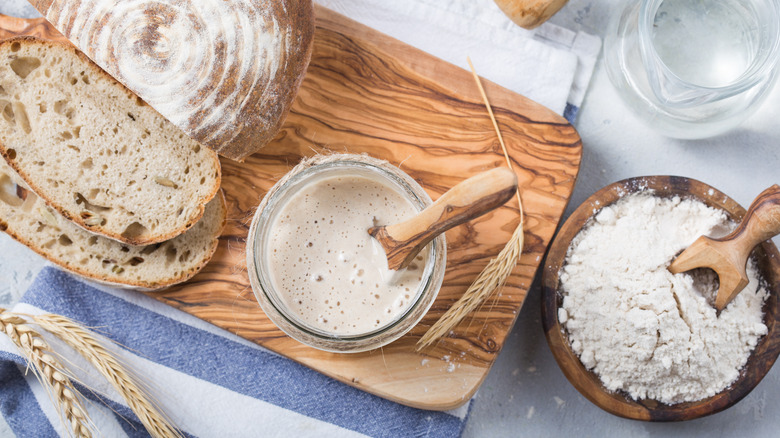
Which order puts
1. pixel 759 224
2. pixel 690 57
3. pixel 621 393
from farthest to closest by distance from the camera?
pixel 690 57, pixel 621 393, pixel 759 224

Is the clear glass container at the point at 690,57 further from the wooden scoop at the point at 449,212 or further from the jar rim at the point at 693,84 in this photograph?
the wooden scoop at the point at 449,212

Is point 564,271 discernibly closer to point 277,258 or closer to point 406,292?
point 406,292

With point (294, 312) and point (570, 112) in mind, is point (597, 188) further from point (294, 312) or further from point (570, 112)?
point (294, 312)

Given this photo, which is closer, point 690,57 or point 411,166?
point 411,166

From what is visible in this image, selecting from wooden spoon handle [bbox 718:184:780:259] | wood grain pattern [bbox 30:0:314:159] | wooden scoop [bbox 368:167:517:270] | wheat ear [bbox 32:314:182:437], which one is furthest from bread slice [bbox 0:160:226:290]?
wooden spoon handle [bbox 718:184:780:259]

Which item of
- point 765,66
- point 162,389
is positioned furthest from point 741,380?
point 162,389

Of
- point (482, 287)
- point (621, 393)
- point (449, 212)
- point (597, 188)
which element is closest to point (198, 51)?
point (449, 212)
